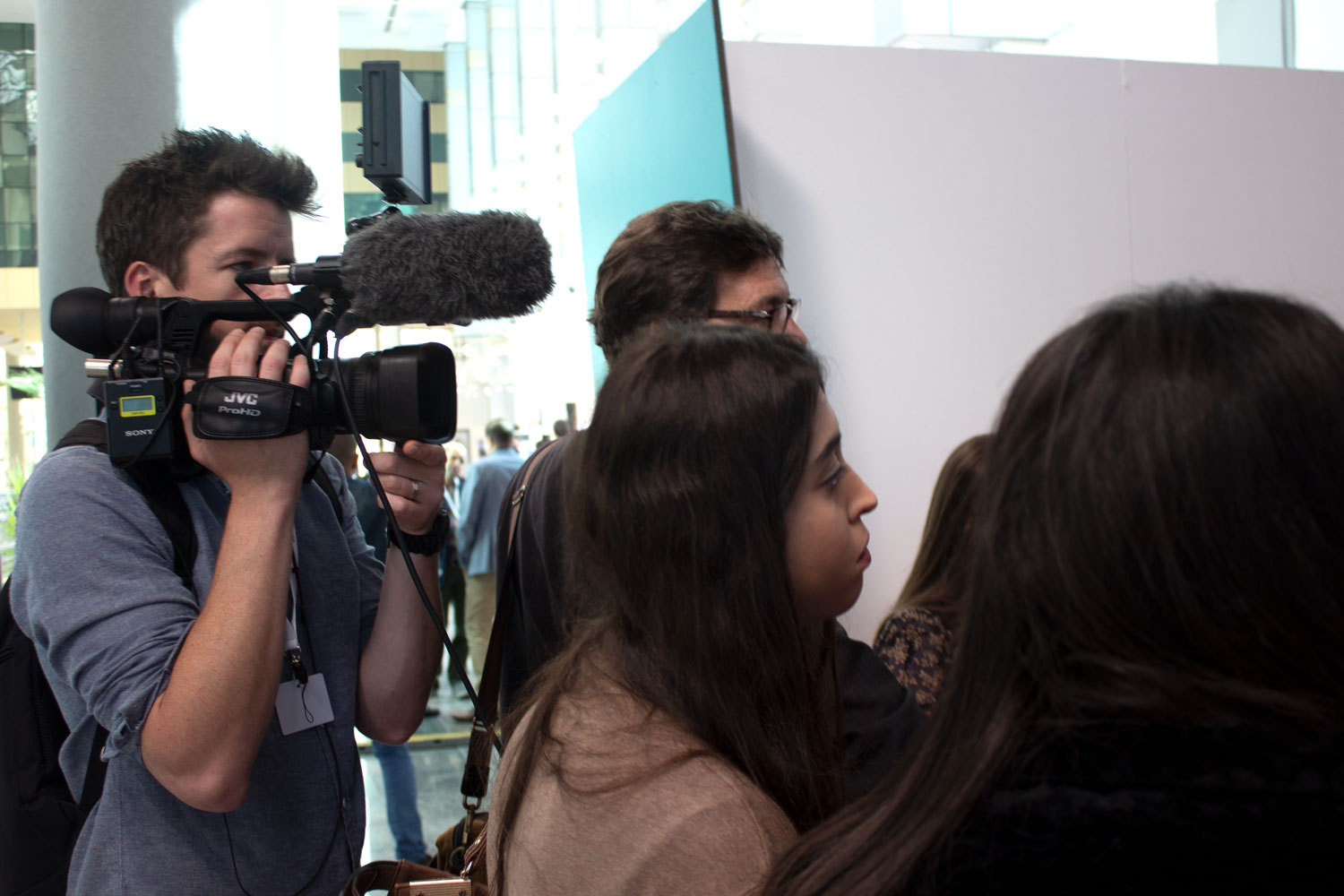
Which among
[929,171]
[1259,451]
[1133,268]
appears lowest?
[1259,451]

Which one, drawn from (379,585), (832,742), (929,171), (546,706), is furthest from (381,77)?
(929,171)

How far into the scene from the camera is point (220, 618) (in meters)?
1.01

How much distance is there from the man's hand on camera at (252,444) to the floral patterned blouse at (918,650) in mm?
961

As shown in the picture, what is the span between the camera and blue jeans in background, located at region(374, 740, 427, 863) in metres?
3.53

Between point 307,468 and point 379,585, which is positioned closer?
point 307,468

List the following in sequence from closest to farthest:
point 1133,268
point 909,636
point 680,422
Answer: point 680,422
point 909,636
point 1133,268

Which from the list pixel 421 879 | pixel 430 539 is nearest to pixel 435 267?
pixel 430 539

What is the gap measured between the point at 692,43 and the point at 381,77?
1.24 metres

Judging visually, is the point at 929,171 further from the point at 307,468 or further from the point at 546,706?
the point at 546,706

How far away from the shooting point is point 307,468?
1.27 meters

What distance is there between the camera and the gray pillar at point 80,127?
7.78 feet

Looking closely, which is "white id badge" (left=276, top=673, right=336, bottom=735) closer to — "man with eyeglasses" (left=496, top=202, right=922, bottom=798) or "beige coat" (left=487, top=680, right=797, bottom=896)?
"man with eyeglasses" (left=496, top=202, right=922, bottom=798)

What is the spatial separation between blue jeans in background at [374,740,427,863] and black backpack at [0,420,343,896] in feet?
8.30

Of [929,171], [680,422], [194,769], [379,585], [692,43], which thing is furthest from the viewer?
[929,171]
